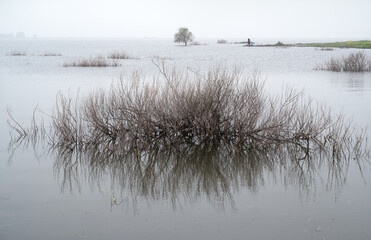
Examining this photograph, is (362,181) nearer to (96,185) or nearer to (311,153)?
(311,153)

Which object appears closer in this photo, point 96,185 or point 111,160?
point 96,185

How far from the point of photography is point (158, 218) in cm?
653

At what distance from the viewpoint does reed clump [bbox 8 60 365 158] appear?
10227mm

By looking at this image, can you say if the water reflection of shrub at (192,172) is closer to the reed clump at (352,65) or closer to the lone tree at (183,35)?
the reed clump at (352,65)

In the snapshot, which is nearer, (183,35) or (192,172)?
(192,172)

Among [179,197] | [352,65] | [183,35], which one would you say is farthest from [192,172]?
[183,35]

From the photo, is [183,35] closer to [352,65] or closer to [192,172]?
[352,65]

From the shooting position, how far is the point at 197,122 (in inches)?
415

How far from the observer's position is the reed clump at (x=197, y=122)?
1023cm

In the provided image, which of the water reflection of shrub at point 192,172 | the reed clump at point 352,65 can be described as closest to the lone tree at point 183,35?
the reed clump at point 352,65

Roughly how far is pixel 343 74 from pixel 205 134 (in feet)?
71.3

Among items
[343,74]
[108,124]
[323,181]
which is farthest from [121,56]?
[323,181]

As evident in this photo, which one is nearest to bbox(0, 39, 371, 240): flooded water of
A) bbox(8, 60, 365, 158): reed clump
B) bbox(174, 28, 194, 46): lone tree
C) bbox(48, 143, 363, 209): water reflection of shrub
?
bbox(48, 143, 363, 209): water reflection of shrub

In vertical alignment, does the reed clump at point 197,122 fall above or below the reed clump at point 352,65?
below
